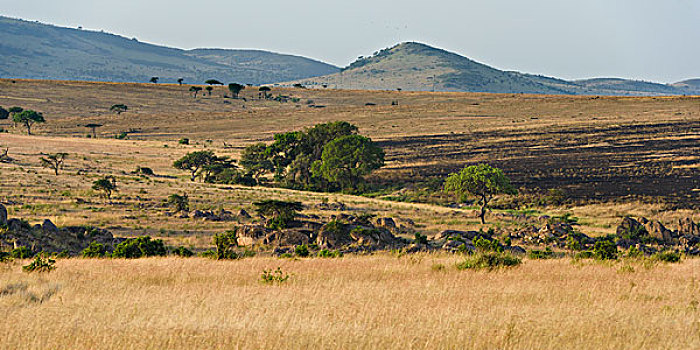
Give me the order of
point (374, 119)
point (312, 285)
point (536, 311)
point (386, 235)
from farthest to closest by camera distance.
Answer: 1. point (374, 119)
2. point (386, 235)
3. point (312, 285)
4. point (536, 311)

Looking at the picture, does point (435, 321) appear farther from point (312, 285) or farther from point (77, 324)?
point (77, 324)

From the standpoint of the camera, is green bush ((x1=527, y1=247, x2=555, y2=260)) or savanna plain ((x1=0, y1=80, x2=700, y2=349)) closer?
savanna plain ((x1=0, y1=80, x2=700, y2=349))

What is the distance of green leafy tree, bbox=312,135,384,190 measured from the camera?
6719cm

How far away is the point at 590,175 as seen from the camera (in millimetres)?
70312

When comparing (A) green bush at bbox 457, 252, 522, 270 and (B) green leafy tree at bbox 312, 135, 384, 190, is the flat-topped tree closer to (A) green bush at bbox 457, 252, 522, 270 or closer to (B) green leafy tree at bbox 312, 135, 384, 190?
(B) green leafy tree at bbox 312, 135, 384, 190

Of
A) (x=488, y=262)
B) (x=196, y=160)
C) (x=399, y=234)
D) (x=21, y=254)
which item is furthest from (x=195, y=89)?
(x=488, y=262)

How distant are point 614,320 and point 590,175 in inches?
2504

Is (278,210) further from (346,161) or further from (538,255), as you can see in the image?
(346,161)

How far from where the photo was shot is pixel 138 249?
2406 centimetres

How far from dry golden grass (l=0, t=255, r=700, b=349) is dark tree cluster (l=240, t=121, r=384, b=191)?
164 ft

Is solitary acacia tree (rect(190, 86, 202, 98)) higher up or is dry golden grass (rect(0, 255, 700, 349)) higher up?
solitary acacia tree (rect(190, 86, 202, 98))

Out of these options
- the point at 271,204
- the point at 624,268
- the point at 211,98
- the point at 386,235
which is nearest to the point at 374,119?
the point at 211,98

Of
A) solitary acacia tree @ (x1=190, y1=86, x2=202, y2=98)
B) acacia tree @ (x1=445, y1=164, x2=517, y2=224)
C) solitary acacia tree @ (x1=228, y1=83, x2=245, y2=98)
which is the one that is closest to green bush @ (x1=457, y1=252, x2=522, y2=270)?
acacia tree @ (x1=445, y1=164, x2=517, y2=224)

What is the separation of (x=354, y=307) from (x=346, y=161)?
185ft
